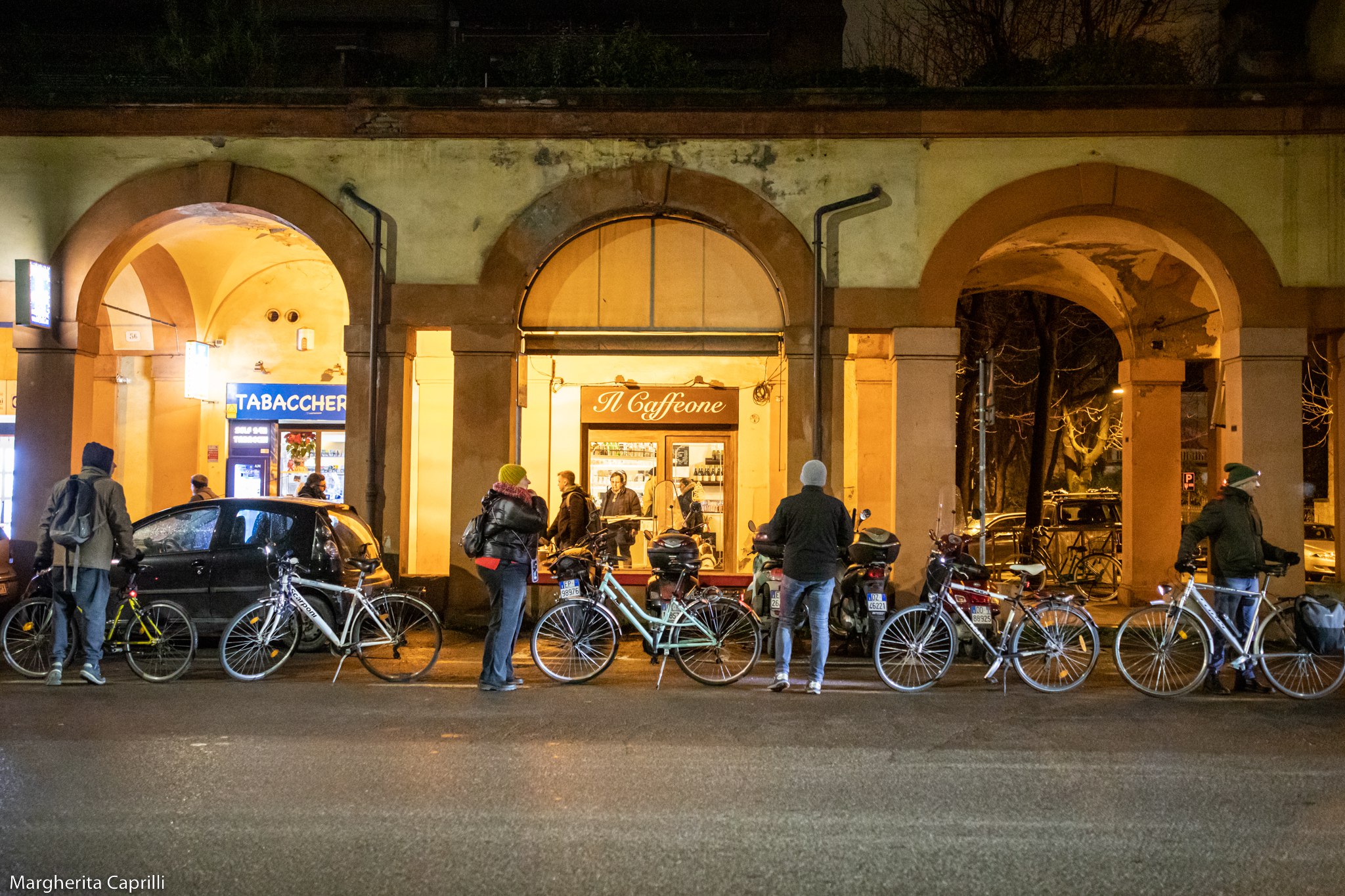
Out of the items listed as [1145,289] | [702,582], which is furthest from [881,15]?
[702,582]

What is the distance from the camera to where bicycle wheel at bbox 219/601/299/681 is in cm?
877

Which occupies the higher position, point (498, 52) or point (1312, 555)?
point (498, 52)

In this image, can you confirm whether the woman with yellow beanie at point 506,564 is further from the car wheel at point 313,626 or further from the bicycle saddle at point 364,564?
the car wheel at point 313,626

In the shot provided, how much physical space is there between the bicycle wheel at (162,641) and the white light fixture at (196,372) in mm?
8473

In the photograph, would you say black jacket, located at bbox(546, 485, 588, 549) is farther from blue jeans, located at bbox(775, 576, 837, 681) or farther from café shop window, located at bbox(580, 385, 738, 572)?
blue jeans, located at bbox(775, 576, 837, 681)

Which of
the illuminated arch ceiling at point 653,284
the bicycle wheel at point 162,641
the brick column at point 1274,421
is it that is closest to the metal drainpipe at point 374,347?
the illuminated arch ceiling at point 653,284

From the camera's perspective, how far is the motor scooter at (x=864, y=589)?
368 inches

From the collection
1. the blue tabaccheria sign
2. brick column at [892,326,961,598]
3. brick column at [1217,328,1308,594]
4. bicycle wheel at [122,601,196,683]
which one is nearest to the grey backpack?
bicycle wheel at [122,601,196,683]

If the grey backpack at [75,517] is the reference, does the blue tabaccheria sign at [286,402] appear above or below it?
above

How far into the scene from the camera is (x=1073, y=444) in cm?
3114

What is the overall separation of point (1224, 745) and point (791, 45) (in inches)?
535

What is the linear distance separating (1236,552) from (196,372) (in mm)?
14871

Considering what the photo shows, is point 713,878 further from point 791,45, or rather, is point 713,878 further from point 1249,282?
point 791,45

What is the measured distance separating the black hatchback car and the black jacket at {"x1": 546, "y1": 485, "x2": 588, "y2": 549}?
349cm
